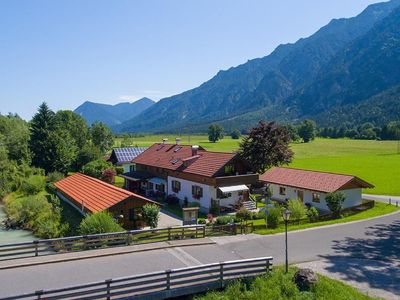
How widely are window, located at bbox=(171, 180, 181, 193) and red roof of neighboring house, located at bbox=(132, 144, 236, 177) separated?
1618 mm

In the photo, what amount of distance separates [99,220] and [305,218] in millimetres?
18579

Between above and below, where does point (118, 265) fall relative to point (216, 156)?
below

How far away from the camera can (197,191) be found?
4247 centimetres

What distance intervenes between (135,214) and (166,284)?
17.8 meters

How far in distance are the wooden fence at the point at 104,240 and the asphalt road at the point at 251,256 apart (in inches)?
53.9

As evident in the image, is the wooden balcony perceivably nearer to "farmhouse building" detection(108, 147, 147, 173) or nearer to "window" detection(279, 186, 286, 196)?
"window" detection(279, 186, 286, 196)

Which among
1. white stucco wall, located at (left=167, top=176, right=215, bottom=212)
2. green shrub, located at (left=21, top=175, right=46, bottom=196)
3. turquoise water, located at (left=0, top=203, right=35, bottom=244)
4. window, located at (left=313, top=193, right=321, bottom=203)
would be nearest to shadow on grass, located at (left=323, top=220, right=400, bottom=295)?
window, located at (left=313, top=193, right=321, bottom=203)

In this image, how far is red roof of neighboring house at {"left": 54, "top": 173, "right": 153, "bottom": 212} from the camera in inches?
1271

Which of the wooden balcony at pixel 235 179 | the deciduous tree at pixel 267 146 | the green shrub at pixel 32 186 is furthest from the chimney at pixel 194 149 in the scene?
the green shrub at pixel 32 186

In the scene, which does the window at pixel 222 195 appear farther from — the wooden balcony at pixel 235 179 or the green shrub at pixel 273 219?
the green shrub at pixel 273 219

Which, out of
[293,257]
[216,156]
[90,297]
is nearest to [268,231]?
[293,257]

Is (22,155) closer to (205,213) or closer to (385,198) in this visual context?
(205,213)

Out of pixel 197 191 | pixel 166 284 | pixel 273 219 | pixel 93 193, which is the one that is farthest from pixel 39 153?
pixel 166 284

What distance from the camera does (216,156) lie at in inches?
1769
